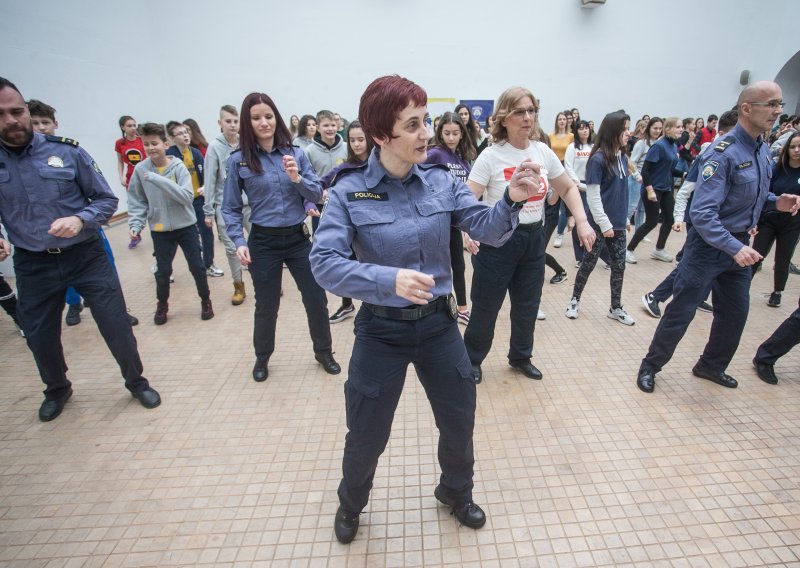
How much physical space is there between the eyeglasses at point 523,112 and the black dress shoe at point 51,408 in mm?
3591

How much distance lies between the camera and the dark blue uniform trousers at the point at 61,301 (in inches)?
104

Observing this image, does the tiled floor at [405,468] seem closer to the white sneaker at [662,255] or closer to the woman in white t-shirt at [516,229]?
the woman in white t-shirt at [516,229]

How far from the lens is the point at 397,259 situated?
157 cm

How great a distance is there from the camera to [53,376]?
2941 millimetres

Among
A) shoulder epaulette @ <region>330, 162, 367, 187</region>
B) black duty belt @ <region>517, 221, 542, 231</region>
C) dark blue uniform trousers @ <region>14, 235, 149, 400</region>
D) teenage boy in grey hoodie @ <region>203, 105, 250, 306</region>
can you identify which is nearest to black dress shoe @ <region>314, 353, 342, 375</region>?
dark blue uniform trousers @ <region>14, 235, 149, 400</region>

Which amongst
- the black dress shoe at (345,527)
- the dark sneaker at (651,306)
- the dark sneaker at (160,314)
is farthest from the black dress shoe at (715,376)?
the dark sneaker at (160,314)

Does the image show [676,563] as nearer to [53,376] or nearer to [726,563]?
[726,563]

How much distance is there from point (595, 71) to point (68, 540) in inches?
521

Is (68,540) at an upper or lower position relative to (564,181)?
lower

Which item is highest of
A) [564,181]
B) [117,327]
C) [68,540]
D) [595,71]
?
[595,71]

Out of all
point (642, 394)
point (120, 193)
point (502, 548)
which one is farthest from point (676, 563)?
point (120, 193)

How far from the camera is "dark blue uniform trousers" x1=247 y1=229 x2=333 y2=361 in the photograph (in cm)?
307

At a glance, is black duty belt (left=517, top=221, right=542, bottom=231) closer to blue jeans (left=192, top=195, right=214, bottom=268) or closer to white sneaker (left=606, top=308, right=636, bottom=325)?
white sneaker (left=606, top=308, right=636, bottom=325)

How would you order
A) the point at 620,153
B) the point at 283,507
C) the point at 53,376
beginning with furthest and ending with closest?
the point at 620,153, the point at 53,376, the point at 283,507
